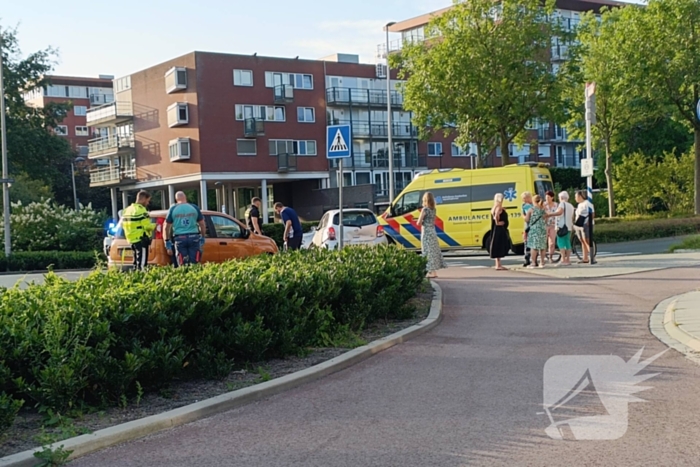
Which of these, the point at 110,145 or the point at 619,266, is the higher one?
the point at 110,145

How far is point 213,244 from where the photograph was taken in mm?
16938

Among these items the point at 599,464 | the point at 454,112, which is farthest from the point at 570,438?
the point at 454,112

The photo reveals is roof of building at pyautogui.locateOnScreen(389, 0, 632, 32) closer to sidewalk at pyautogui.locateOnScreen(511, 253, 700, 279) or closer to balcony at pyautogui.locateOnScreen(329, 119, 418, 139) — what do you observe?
balcony at pyautogui.locateOnScreen(329, 119, 418, 139)

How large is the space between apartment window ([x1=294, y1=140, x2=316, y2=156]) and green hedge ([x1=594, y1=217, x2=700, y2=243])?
115ft

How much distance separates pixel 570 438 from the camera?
565 cm

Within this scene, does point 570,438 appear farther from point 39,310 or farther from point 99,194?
point 99,194

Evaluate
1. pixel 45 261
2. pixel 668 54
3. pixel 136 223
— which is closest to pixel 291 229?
pixel 136 223

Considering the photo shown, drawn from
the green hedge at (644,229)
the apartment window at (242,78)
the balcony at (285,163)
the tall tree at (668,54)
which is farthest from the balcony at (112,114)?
the green hedge at (644,229)

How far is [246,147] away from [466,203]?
1489 inches

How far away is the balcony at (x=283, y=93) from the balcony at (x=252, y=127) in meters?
2.27

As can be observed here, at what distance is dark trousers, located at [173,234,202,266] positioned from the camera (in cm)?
1476

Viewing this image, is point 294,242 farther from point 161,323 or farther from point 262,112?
point 262,112

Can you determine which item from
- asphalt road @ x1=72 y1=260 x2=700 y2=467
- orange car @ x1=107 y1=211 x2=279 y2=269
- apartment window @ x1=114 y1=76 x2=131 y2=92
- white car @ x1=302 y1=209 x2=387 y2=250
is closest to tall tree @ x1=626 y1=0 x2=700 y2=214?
white car @ x1=302 y1=209 x2=387 y2=250

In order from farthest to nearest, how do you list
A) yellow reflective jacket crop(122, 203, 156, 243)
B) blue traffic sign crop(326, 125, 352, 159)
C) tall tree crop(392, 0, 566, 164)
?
tall tree crop(392, 0, 566, 164), yellow reflective jacket crop(122, 203, 156, 243), blue traffic sign crop(326, 125, 352, 159)
